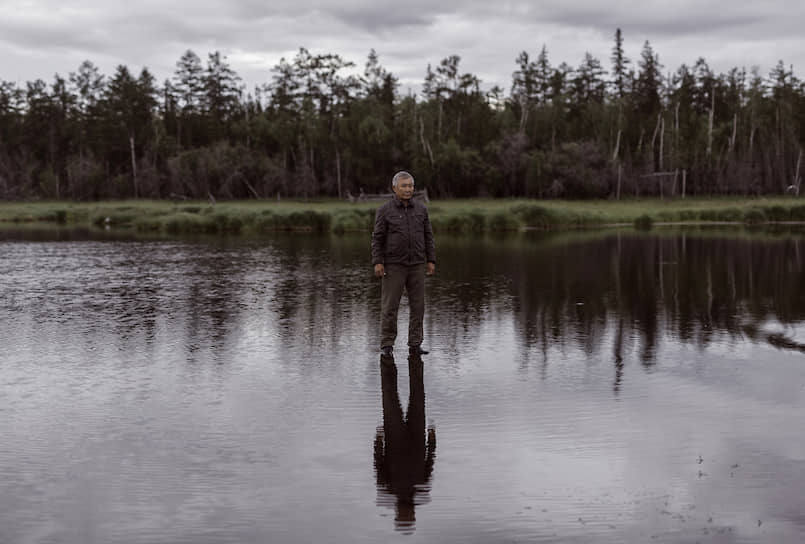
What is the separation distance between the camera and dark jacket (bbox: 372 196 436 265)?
1023 centimetres

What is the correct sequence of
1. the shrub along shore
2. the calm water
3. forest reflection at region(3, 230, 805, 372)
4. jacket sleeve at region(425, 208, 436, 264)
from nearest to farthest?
the calm water < jacket sleeve at region(425, 208, 436, 264) < forest reflection at region(3, 230, 805, 372) < the shrub along shore

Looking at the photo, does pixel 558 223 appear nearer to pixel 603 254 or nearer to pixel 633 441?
pixel 603 254

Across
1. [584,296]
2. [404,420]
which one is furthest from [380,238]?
[584,296]

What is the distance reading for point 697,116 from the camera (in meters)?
80.9

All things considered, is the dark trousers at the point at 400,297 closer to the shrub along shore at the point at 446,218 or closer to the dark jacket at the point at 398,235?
the dark jacket at the point at 398,235

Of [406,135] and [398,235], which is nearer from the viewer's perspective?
[398,235]

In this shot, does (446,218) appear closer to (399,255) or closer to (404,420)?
(399,255)

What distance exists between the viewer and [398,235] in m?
10.2

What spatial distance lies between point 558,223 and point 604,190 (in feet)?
72.8

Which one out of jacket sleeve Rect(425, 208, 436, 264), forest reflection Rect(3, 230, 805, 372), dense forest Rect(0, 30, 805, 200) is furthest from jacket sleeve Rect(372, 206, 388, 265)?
dense forest Rect(0, 30, 805, 200)

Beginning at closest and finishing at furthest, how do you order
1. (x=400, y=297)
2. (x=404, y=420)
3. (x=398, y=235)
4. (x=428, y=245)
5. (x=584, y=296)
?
(x=404, y=420), (x=398, y=235), (x=400, y=297), (x=428, y=245), (x=584, y=296)

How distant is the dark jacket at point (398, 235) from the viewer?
33.6 feet

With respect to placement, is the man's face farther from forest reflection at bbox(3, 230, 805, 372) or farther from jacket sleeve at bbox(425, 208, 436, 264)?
forest reflection at bbox(3, 230, 805, 372)

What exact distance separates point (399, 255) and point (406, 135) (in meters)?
65.3
